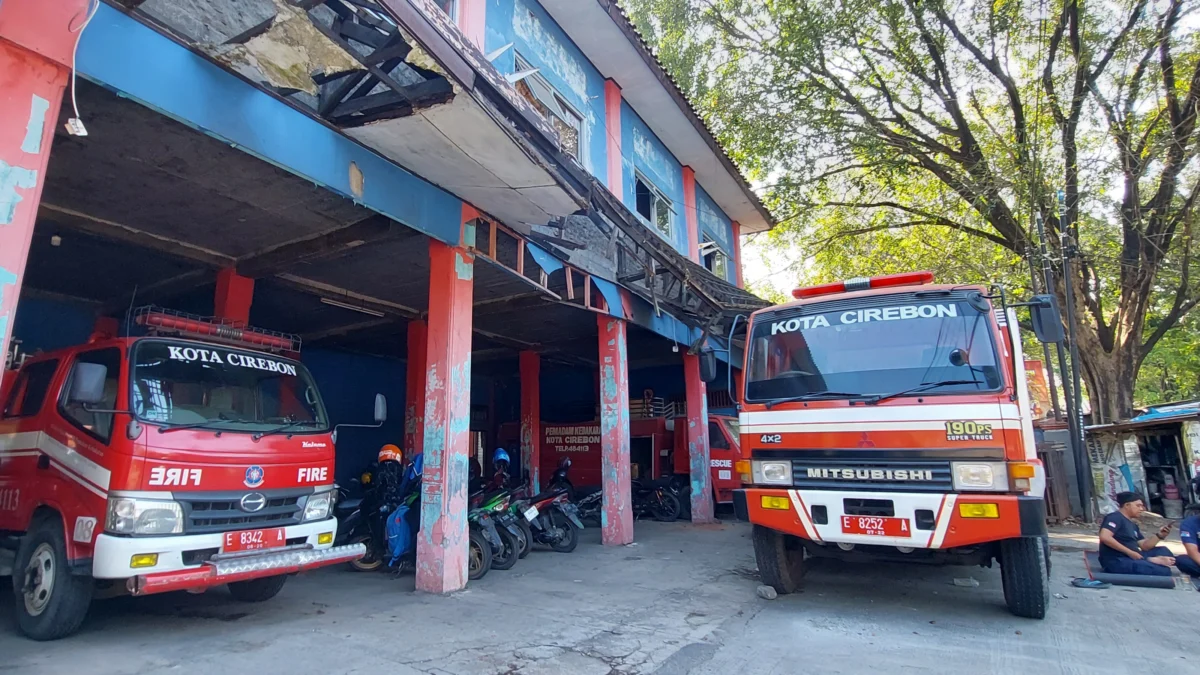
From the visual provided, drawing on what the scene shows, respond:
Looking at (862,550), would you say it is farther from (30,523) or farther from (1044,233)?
(1044,233)

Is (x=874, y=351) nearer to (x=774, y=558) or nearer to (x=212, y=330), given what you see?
(x=774, y=558)

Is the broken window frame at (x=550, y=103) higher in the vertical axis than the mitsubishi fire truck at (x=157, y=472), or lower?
higher

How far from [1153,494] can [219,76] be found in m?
15.5

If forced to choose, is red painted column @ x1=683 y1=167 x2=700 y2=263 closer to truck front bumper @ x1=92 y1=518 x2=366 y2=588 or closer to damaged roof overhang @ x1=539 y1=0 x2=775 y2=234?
damaged roof overhang @ x1=539 y1=0 x2=775 y2=234

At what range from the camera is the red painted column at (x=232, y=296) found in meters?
7.18

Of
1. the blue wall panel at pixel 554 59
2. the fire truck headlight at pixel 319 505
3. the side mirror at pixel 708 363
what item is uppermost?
the blue wall panel at pixel 554 59

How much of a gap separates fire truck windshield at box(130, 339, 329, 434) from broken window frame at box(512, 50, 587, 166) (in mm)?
3986

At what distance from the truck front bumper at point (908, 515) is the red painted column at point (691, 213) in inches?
316

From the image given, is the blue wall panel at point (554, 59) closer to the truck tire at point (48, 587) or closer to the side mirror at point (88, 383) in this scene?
the side mirror at point (88, 383)

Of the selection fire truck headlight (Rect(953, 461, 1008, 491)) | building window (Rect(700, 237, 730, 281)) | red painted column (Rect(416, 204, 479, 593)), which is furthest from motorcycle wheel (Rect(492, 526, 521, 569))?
building window (Rect(700, 237, 730, 281))

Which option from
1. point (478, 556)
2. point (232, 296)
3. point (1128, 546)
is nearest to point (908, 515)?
point (1128, 546)

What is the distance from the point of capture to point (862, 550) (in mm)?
5340

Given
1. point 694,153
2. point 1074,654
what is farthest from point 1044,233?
point 1074,654

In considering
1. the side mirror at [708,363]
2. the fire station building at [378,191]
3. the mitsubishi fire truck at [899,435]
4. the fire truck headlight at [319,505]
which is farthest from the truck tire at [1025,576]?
the fire truck headlight at [319,505]
